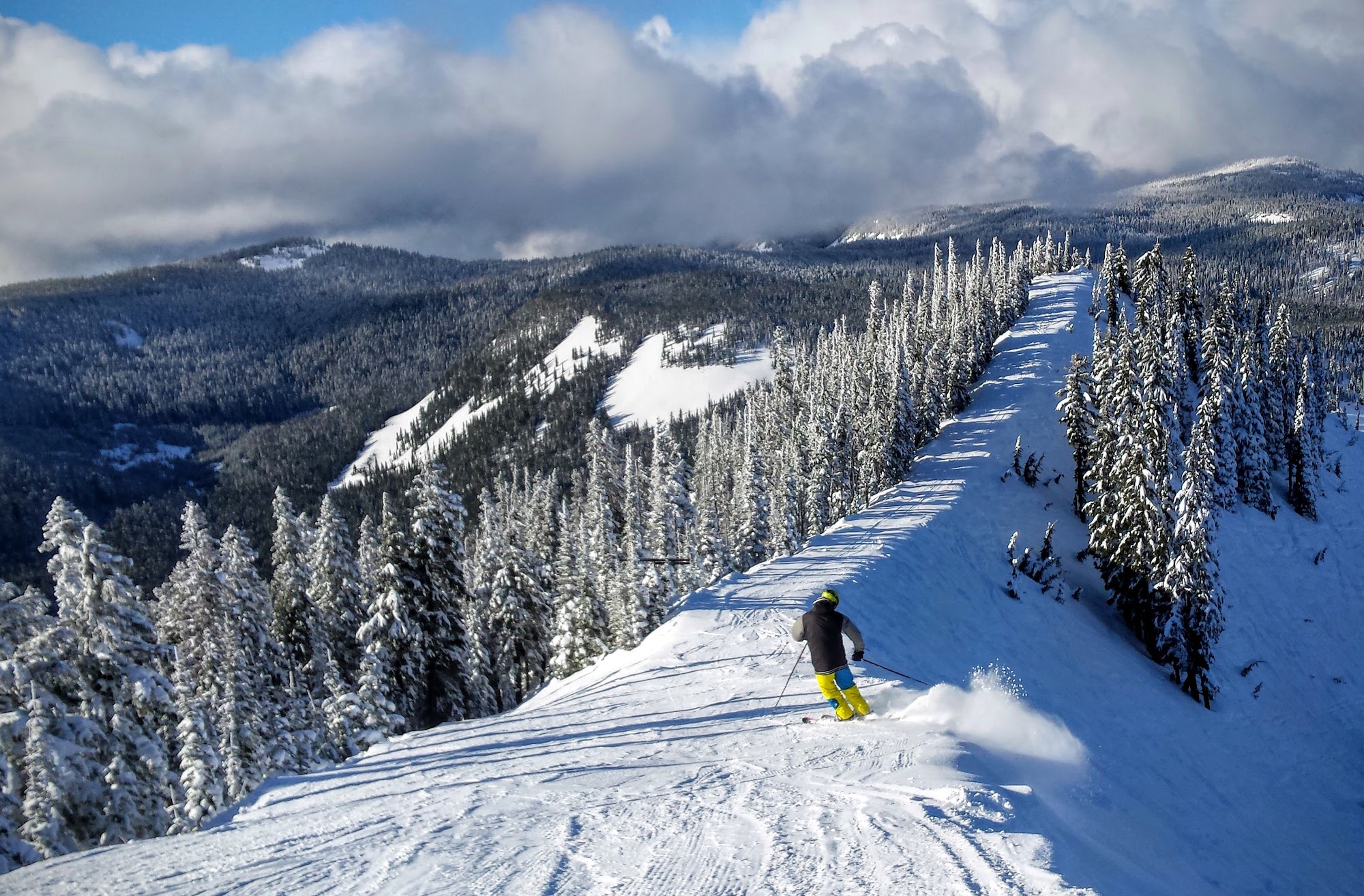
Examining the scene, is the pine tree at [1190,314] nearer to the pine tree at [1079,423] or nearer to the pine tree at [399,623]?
the pine tree at [1079,423]

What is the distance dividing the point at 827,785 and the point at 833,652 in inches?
106

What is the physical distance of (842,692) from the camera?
456 inches

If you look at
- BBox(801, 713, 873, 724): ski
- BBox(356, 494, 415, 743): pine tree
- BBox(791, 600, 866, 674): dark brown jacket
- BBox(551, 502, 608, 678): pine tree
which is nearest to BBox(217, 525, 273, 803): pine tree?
BBox(356, 494, 415, 743): pine tree

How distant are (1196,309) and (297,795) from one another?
83.1 meters

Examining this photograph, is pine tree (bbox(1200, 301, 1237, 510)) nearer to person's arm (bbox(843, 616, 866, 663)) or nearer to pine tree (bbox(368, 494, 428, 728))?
person's arm (bbox(843, 616, 866, 663))

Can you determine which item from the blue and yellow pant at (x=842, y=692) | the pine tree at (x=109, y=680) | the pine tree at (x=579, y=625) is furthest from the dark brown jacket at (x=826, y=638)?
the pine tree at (x=579, y=625)

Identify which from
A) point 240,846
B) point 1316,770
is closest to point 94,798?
point 240,846

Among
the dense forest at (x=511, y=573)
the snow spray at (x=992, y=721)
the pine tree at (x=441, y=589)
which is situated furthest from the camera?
the pine tree at (x=441, y=589)

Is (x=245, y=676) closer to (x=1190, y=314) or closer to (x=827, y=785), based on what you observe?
(x=827, y=785)

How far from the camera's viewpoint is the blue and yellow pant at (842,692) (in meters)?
11.4

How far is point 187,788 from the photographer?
66.4 feet

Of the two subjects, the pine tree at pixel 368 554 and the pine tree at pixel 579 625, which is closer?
the pine tree at pixel 579 625

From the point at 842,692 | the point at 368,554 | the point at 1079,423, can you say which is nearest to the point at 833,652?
the point at 842,692

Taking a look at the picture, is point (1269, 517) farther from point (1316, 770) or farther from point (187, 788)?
point (187, 788)
